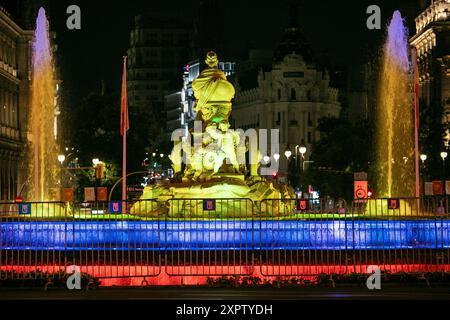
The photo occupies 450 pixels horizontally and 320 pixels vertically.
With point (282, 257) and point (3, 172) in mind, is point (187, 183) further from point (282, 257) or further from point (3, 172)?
point (3, 172)

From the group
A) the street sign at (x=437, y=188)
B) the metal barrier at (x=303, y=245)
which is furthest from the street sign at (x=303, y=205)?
the street sign at (x=437, y=188)

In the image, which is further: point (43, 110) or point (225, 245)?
point (43, 110)

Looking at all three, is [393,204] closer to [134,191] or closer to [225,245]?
[225,245]

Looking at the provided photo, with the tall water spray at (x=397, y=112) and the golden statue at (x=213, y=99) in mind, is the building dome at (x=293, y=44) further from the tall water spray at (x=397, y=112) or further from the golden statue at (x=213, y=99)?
the golden statue at (x=213, y=99)

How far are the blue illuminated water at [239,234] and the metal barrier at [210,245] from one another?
26 millimetres

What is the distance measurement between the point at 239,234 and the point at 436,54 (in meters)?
74.1

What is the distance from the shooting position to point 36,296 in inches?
1058

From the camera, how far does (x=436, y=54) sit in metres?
105

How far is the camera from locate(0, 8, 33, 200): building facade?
84938 mm

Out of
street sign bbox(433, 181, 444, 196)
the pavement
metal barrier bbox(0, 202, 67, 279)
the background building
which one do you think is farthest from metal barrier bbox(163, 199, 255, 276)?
the background building

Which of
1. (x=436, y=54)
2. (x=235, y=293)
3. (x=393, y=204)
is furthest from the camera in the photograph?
(x=436, y=54)

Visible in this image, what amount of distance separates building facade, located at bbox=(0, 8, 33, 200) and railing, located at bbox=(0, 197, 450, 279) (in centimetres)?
4975

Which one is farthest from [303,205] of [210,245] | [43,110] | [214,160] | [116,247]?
[43,110]
